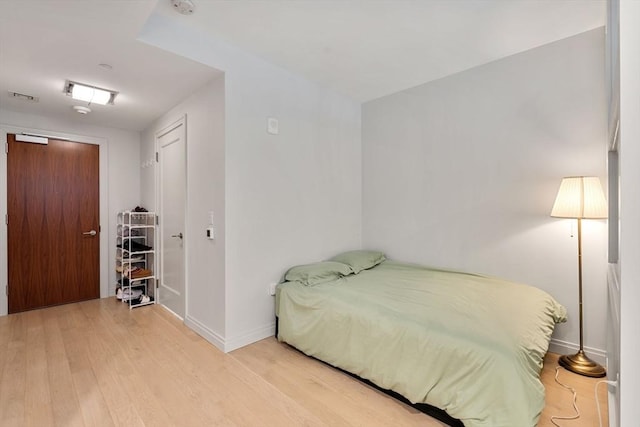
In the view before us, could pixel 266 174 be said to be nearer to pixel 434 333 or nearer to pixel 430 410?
pixel 434 333

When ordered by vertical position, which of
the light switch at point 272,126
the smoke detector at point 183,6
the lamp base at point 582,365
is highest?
the smoke detector at point 183,6

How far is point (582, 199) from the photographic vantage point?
2102 mm

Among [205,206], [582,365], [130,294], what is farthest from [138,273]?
[582,365]

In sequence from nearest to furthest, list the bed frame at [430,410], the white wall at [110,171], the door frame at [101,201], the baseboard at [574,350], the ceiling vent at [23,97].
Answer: the bed frame at [430,410]
the baseboard at [574,350]
the ceiling vent at [23,97]
the door frame at [101,201]
the white wall at [110,171]

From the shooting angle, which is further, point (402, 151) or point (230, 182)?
point (402, 151)

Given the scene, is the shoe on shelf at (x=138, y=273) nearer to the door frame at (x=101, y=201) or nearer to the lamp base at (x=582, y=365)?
the door frame at (x=101, y=201)

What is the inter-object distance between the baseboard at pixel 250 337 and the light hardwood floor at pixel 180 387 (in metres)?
0.06

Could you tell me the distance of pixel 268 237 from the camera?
9.27 ft

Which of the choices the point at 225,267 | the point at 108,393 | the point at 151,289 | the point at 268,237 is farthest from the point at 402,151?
the point at 151,289

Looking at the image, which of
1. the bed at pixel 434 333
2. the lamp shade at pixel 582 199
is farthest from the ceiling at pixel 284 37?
the bed at pixel 434 333

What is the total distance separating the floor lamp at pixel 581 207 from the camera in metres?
2.07

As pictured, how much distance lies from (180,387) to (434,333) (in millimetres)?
1671

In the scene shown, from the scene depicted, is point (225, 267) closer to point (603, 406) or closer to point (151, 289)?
point (151, 289)

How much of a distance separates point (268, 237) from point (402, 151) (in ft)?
5.86
